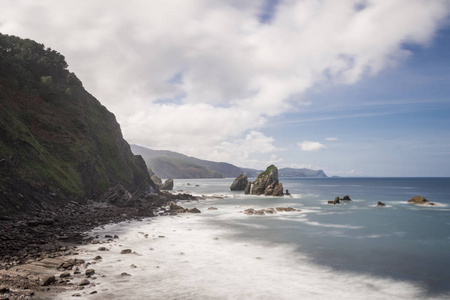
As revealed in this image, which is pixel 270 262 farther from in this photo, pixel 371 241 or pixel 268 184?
pixel 268 184

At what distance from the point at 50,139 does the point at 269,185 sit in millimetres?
68493

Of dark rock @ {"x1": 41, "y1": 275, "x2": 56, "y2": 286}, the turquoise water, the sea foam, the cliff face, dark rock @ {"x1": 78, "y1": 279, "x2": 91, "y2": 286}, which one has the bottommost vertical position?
the turquoise water

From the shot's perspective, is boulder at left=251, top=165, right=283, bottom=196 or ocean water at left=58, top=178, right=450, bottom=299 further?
boulder at left=251, top=165, right=283, bottom=196

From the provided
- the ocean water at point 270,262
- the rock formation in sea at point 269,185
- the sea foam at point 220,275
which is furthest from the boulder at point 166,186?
the sea foam at point 220,275

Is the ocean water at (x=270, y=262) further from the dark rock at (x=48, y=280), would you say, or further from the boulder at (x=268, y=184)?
the boulder at (x=268, y=184)

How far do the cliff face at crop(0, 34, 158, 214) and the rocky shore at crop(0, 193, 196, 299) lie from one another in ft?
7.10

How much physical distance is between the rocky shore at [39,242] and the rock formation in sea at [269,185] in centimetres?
6315

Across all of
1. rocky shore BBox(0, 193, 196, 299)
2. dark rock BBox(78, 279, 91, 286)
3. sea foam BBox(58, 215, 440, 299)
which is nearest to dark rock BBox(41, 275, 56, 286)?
rocky shore BBox(0, 193, 196, 299)

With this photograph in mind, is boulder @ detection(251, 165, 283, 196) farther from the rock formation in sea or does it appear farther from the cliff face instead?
the cliff face

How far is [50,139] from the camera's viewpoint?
41.3m

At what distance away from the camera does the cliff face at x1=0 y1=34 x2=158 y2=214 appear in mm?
27844

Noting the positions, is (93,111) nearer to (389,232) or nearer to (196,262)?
(196,262)

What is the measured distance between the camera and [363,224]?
38.4 metres

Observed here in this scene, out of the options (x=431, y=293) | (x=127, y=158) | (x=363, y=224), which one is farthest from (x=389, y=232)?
(x=127, y=158)
